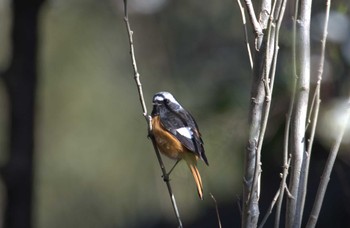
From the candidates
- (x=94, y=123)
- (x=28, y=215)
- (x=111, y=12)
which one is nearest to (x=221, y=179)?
(x=28, y=215)

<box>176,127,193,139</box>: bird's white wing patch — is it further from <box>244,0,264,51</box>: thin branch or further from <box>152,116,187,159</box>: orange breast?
<box>244,0,264,51</box>: thin branch

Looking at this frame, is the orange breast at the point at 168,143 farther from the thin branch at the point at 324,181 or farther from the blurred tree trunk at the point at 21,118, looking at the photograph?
the blurred tree trunk at the point at 21,118

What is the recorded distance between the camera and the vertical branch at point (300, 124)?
2.48 meters

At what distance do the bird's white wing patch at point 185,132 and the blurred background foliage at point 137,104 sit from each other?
0.43 meters

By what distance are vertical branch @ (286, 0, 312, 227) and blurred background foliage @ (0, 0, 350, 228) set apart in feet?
3.83

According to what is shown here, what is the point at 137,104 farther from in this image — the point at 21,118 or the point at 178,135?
the point at 178,135

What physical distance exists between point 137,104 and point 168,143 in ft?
24.2

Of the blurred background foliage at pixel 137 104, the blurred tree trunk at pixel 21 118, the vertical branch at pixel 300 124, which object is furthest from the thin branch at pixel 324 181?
the blurred tree trunk at pixel 21 118

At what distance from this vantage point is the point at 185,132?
4020 mm

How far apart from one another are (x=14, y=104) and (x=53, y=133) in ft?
19.0

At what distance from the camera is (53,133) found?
12.2 m

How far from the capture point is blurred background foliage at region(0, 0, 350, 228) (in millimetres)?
4461

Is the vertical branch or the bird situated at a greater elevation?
the vertical branch

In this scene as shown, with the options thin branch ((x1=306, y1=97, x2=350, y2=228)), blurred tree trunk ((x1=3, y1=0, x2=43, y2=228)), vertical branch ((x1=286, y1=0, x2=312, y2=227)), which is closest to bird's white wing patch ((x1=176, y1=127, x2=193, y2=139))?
vertical branch ((x1=286, y1=0, x2=312, y2=227))
